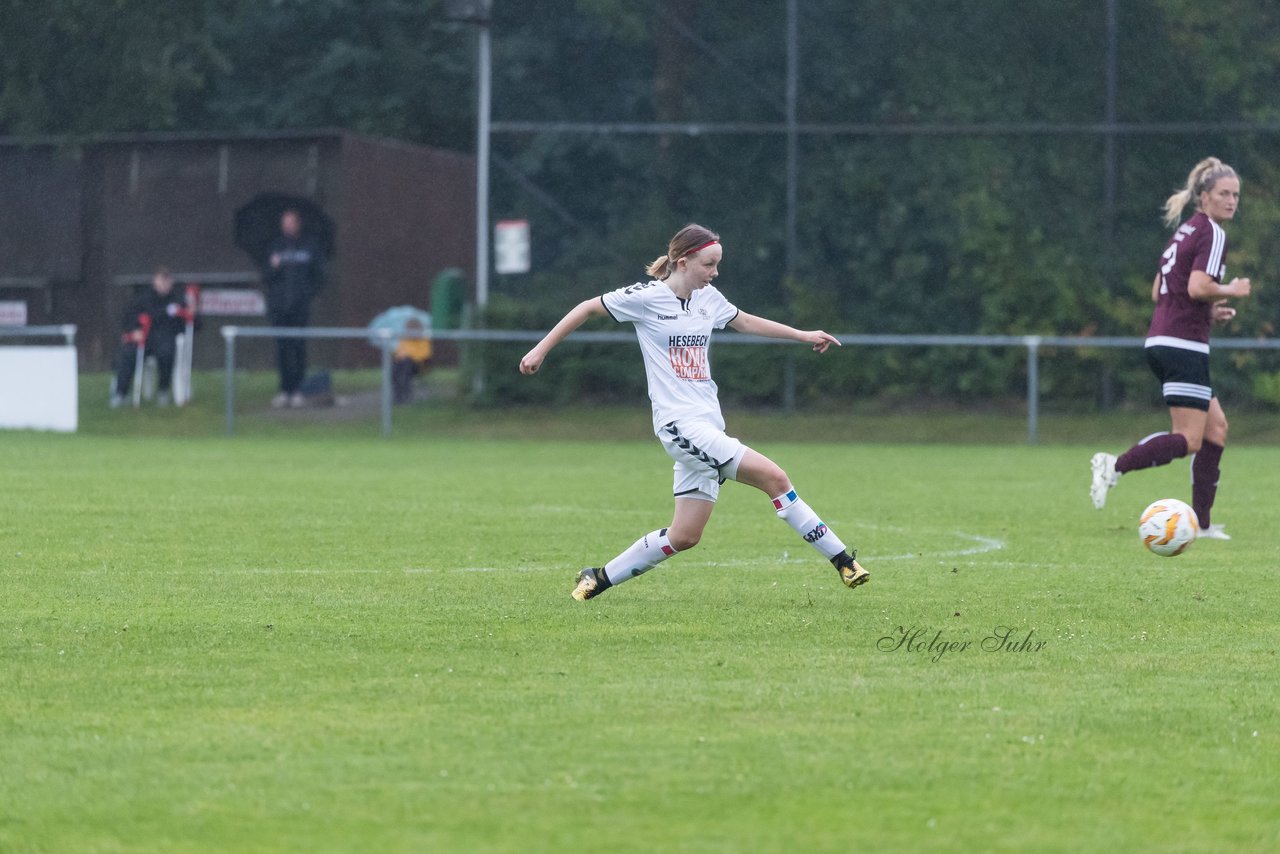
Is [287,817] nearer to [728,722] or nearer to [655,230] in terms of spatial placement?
[728,722]

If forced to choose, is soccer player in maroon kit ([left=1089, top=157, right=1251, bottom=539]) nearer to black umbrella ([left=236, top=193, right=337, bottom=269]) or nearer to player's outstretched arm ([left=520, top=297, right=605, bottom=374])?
player's outstretched arm ([left=520, top=297, right=605, bottom=374])

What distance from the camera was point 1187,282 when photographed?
11.4m

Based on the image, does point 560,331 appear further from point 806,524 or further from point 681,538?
point 806,524

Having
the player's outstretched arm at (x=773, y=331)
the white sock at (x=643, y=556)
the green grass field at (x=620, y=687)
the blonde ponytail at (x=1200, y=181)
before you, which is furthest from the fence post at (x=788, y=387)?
the white sock at (x=643, y=556)

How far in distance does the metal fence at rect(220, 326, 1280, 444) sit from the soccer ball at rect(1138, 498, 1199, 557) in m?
12.6

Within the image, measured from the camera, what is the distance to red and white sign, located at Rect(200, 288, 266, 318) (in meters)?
32.5

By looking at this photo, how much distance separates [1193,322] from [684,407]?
13.7 ft

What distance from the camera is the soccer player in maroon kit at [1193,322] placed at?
36.6 ft

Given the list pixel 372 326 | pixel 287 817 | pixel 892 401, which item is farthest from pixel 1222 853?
pixel 372 326

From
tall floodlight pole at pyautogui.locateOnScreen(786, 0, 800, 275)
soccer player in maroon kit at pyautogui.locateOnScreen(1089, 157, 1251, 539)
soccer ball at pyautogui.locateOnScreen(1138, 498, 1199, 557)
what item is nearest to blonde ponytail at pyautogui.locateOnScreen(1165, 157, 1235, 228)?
soccer player in maroon kit at pyautogui.locateOnScreen(1089, 157, 1251, 539)

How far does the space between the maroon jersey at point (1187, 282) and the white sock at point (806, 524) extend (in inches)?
143

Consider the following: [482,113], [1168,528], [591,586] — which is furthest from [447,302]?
[591,586]

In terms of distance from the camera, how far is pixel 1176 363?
11422 millimetres

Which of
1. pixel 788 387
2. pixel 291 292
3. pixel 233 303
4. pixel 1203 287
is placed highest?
pixel 1203 287
